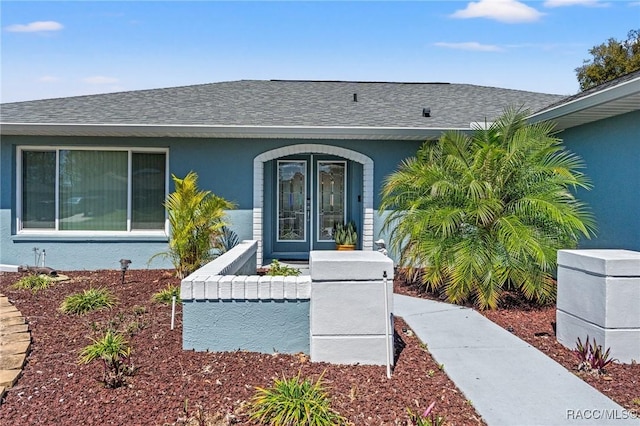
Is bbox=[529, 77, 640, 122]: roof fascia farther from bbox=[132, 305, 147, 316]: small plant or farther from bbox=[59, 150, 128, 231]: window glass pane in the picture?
bbox=[59, 150, 128, 231]: window glass pane

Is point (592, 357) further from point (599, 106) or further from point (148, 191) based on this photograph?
point (148, 191)

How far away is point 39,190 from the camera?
10164mm

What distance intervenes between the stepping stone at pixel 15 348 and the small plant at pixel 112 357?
22.7 inches

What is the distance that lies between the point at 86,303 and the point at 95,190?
446 centimetres

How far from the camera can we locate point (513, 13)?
12367 millimetres

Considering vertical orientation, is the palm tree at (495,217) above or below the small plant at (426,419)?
above

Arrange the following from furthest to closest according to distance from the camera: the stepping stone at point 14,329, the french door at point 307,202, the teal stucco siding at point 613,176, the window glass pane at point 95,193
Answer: the french door at point 307,202 → the window glass pane at point 95,193 → the teal stucco siding at point 613,176 → the stepping stone at point 14,329

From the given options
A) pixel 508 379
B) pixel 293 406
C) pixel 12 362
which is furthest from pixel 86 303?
A: pixel 508 379

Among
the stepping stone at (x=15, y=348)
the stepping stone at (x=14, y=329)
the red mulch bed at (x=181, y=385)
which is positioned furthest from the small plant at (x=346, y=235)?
the stepping stone at (x=15, y=348)

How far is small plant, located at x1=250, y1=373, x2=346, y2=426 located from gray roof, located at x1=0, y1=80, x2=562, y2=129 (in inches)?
253

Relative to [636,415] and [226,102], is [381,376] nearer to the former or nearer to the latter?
[636,415]

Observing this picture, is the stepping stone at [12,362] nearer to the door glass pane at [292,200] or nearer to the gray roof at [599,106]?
the gray roof at [599,106]

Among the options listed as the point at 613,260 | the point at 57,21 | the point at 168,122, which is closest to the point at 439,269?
the point at 613,260

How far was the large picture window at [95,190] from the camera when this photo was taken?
1014cm
